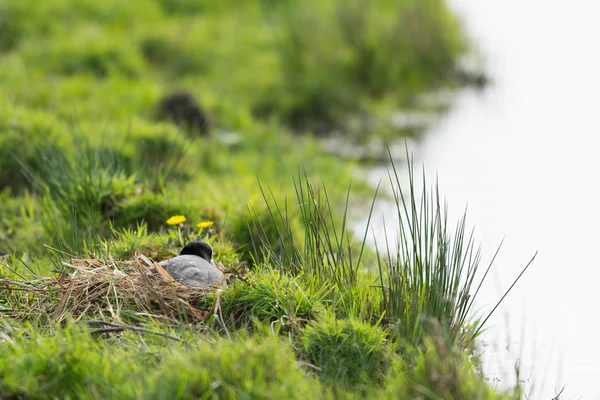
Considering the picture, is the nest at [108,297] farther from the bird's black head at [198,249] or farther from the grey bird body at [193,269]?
the bird's black head at [198,249]

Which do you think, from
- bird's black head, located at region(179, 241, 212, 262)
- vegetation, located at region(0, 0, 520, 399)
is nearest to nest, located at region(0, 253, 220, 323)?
vegetation, located at region(0, 0, 520, 399)

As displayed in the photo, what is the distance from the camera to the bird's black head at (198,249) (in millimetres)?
3906

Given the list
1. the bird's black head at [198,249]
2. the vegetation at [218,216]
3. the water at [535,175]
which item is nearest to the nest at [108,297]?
the vegetation at [218,216]

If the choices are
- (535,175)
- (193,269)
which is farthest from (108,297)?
(535,175)

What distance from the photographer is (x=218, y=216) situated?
17.8ft

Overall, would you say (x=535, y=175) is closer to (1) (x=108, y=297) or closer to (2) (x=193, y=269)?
(2) (x=193, y=269)

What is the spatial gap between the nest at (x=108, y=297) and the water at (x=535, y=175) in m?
1.29

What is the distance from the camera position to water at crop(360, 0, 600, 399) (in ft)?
15.6

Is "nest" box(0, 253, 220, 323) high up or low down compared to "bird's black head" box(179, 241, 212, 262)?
down

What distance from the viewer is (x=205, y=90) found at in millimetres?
9578

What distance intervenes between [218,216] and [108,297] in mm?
1751

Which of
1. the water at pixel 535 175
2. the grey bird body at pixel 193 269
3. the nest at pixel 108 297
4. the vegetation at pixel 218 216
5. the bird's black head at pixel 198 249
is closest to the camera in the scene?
the vegetation at pixel 218 216

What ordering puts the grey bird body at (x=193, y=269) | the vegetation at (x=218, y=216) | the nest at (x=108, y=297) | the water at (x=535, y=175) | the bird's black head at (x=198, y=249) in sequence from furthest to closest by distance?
the water at (x=535, y=175) → the bird's black head at (x=198, y=249) → the grey bird body at (x=193, y=269) → the nest at (x=108, y=297) → the vegetation at (x=218, y=216)

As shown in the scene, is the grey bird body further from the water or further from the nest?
the water
